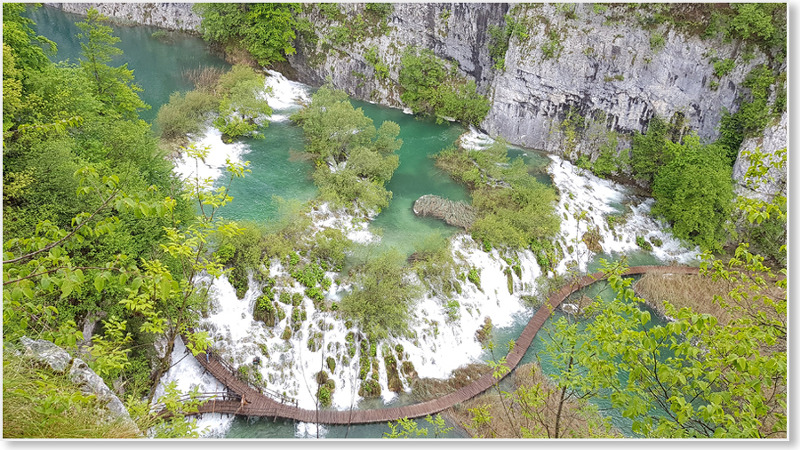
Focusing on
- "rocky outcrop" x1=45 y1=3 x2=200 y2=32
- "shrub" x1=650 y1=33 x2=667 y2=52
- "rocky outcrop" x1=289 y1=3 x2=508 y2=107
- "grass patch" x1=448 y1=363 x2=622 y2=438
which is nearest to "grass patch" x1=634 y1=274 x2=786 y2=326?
"grass patch" x1=448 y1=363 x2=622 y2=438

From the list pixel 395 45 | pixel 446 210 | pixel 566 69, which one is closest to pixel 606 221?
pixel 446 210

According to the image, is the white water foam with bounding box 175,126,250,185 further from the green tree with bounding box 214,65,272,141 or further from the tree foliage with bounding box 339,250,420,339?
the tree foliage with bounding box 339,250,420,339

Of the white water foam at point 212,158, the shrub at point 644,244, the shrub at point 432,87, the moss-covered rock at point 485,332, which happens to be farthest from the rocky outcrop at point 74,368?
the shrub at point 432,87

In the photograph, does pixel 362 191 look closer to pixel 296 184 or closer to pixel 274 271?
pixel 296 184

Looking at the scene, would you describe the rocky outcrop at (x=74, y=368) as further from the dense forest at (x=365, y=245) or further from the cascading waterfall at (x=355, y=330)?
the cascading waterfall at (x=355, y=330)

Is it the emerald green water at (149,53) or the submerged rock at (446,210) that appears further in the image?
the emerald green water at (149,53)

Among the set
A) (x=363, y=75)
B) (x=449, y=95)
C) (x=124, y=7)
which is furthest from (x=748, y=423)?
(x=124, y=7)
